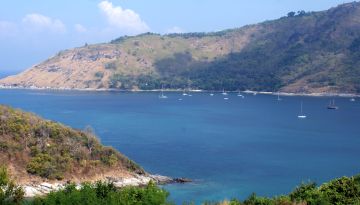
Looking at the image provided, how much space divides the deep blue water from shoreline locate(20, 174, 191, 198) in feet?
7.80

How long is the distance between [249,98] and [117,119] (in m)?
66.6

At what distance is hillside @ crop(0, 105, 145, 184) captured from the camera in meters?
53.2

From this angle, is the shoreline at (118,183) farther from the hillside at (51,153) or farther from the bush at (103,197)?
the bush at (103,197)

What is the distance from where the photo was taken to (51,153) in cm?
5600

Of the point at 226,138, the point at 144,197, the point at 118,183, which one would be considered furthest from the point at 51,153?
the point at 226,138

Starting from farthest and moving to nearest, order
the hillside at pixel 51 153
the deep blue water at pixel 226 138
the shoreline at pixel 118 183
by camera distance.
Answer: the deep blue water at pixel 226 138, the hillside at pixel 51 153, the shoreline at pixel 118 183

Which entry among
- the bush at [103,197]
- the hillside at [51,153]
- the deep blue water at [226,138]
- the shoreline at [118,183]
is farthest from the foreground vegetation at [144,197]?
the hillside at [51,153]

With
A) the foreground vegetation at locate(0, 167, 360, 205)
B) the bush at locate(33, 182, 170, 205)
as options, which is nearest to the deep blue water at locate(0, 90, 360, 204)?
the bush at locate(33, 182, 170, 205)

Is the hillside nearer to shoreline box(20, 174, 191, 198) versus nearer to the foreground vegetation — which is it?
shoreline box(20, 174, 191, 198)

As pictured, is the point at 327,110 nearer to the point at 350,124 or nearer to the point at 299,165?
the point at 350,124

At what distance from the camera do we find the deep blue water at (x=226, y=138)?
197 ft

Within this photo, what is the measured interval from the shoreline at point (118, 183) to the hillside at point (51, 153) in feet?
3.00

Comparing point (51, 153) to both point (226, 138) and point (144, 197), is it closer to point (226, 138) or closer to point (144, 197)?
point (144, 197)

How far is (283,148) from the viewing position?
80250mm
